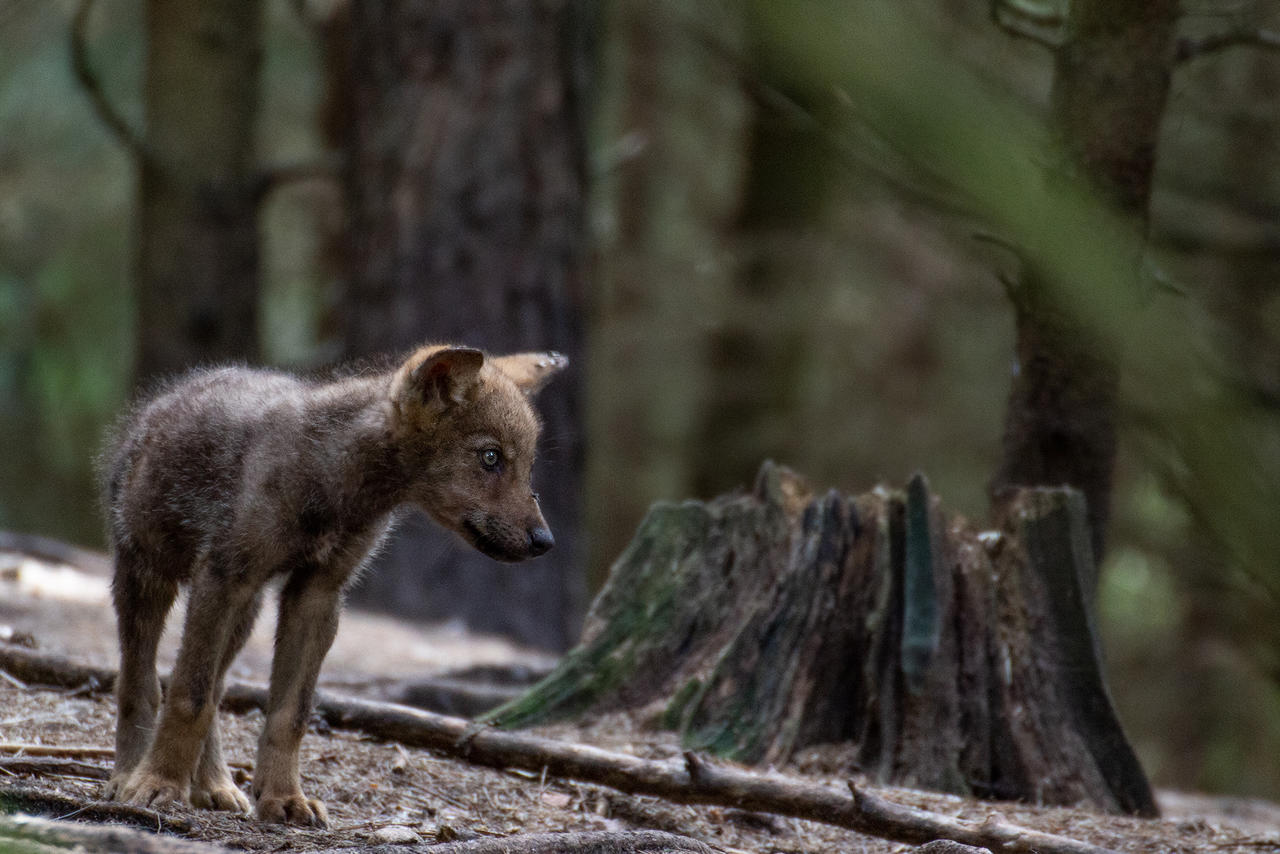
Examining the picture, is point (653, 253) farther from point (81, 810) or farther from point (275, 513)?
point (81, 810)

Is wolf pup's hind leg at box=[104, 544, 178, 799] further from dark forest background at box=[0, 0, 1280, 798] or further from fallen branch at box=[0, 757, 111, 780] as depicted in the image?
dark forest background at box=[0, 0, 1280, 798]

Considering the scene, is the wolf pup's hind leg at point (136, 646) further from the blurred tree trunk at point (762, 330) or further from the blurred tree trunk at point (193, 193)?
the blurred tree trunk at point (762, 330)

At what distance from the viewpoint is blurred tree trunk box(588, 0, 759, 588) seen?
15758mm

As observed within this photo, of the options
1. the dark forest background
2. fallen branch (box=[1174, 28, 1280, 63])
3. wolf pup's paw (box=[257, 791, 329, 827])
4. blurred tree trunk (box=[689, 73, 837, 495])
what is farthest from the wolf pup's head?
blurred tree trunk (box=[689, 73, 837, 495])

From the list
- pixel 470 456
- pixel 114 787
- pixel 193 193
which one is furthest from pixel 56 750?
pixel 193 193

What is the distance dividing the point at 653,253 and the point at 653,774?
12.6 meters

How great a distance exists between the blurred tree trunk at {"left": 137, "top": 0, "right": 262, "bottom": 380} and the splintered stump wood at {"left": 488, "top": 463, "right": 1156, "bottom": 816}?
650cm

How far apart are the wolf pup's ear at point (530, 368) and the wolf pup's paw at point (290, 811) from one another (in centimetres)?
168

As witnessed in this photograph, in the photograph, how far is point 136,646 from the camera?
13.6 ft

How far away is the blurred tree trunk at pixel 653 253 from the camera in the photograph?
51.7 feet

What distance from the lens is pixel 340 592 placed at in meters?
4.24

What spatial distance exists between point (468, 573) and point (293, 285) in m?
12.4

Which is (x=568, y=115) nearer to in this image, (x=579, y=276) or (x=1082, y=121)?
(x=579, y=276)

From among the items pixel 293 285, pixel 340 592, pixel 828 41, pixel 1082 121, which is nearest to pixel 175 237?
pixel 340 592
